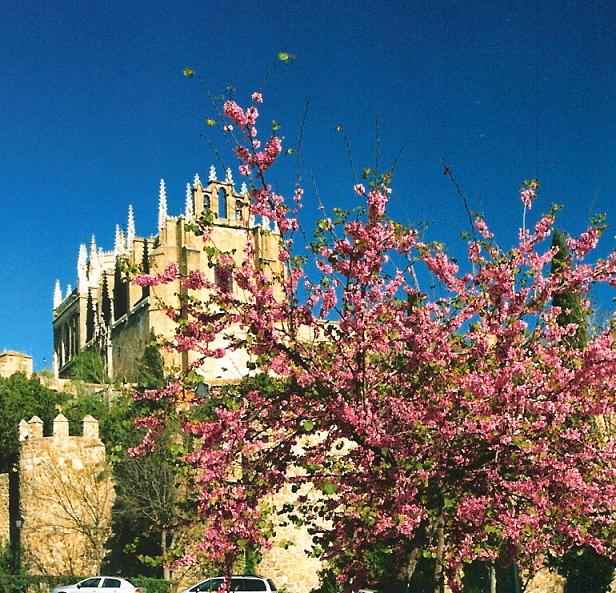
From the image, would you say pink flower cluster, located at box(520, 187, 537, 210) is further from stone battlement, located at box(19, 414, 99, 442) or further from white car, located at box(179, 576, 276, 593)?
stone battlement, located at box(19, 414, 99, 442)

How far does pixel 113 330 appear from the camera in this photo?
62.2 meters

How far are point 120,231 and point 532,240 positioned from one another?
68.4m

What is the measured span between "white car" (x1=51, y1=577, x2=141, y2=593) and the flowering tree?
15960 millimetres

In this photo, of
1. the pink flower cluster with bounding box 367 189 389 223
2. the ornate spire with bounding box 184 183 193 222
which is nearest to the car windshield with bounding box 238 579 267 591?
the pink flower cluster with bounding box 367 189 389 223

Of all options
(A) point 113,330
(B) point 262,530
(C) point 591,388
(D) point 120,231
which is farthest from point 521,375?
(D) point 120,231

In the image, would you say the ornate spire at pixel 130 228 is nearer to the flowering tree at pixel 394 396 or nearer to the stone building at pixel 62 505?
the stone building at pixel 62 505

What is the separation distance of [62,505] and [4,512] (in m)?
3.96

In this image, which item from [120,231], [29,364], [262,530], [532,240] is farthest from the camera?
[120,231]

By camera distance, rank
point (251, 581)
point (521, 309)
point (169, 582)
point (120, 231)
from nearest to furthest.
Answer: point (521, 309) → point (251, 581) → point (169, 582) → point (120, 231)

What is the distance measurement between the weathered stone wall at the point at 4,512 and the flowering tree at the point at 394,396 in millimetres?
24551

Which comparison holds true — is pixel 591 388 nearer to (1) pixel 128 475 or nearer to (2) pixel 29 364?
(1) pixel 128 475

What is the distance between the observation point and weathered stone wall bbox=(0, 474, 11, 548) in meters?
30.5

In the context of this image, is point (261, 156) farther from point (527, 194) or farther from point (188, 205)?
point (188, 205)

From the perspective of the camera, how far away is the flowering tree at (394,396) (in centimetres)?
817
